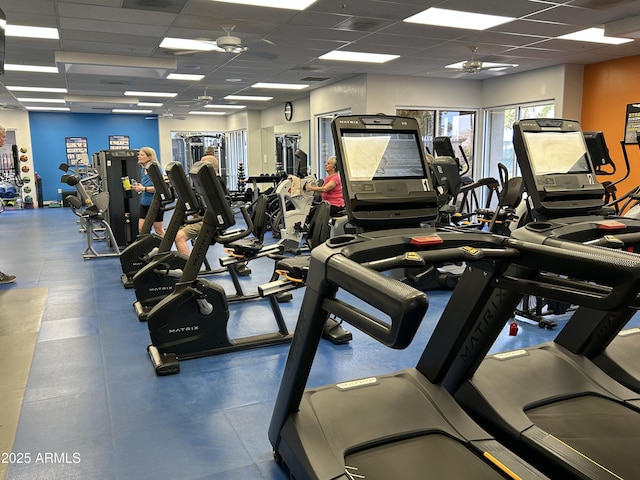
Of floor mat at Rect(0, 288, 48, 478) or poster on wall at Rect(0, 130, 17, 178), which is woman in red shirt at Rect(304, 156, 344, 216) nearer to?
floor mat at Rect(0, 288, 48, 478)

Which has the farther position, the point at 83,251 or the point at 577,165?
the point at 83,251

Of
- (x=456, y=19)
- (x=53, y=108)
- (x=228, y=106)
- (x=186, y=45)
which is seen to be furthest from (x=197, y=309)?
(x=53, y=108)

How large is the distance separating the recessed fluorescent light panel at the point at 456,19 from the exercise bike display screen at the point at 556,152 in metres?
3.09

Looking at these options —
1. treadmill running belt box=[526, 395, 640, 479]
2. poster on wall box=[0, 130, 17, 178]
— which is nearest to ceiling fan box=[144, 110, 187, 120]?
poster on wall box=[0, 130, 17, 178]

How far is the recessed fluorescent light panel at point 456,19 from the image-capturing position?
5805 mm

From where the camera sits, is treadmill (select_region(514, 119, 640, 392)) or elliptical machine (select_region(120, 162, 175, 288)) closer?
treadmill (select_region(514, 119, 640, 392))

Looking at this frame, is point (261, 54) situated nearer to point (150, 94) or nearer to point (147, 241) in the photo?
point (147, 241)

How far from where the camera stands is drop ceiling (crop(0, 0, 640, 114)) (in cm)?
547

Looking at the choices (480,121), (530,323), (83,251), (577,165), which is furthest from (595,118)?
(83,251)

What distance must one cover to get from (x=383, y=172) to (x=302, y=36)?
15.9 feet

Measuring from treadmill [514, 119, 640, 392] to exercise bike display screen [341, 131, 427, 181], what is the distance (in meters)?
0.73

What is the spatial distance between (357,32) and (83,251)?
5.31 m

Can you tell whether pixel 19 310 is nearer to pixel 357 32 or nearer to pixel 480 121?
pixel 357 32

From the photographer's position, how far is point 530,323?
4.48 meters
